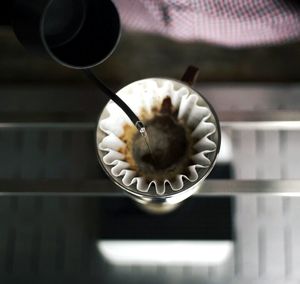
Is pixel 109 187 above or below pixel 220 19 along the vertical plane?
below

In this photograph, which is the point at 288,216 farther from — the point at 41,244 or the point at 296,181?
the point at 41,244

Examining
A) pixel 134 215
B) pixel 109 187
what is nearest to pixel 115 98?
pixel 109 187

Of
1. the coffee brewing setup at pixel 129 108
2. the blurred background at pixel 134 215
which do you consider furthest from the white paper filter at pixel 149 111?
the blurred background at pixel 134 215

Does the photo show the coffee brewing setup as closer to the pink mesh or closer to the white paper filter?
the white paper filter

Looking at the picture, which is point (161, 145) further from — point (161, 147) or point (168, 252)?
point (168, 252)

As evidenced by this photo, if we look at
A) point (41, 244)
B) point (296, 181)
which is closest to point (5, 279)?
point (41, 244)

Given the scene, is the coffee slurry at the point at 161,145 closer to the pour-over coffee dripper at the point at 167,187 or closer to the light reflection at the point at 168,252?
the pour-over coffee dripper at the point at 167,187

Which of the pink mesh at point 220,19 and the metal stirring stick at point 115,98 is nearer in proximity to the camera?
the metal stirring stick at point 115,98

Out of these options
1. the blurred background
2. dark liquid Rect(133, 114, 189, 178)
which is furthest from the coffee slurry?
the blurred background
